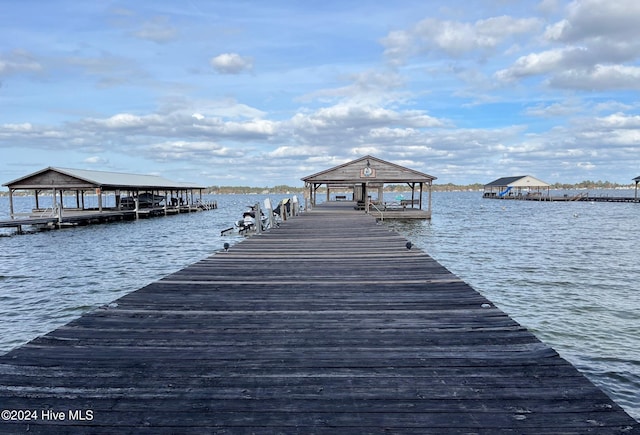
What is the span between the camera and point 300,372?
3576 millimetres

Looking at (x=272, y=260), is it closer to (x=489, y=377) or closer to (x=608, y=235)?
(x=489, y=377)

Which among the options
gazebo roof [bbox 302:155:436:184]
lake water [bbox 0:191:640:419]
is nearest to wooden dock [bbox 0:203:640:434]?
lake water [bbox 0:191:640:419]

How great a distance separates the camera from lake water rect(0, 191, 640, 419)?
28.8 ft

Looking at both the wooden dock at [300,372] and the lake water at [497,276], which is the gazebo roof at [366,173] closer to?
the lake water at [497,276]

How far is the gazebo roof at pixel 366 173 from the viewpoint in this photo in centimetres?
3331

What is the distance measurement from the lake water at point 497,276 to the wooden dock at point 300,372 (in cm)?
392

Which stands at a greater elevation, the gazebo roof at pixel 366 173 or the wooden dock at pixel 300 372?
the gazebo roof at pixel 366 173

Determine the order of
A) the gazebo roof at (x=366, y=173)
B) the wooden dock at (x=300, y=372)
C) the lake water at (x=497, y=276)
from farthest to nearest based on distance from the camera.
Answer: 1. the gazebo roof at (x=366, y=173)
2. the lake water at (x=497, y=276)
3. the wooden dock at (x=300, y=372)

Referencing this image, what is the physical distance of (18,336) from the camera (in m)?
9.56

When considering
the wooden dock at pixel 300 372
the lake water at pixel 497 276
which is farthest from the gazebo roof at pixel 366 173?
the wooden dock at pixel 300 372

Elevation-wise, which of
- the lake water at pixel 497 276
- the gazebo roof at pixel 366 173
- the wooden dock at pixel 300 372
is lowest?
the lake water at pixel 497 276

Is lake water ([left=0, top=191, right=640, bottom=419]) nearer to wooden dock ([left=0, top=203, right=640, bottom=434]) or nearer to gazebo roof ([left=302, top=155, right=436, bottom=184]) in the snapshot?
wooden dock ([left=0, top=203, right=640, bottom=434])

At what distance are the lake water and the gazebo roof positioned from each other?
548 centimetres

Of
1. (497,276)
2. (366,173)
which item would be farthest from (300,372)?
(366,173)
